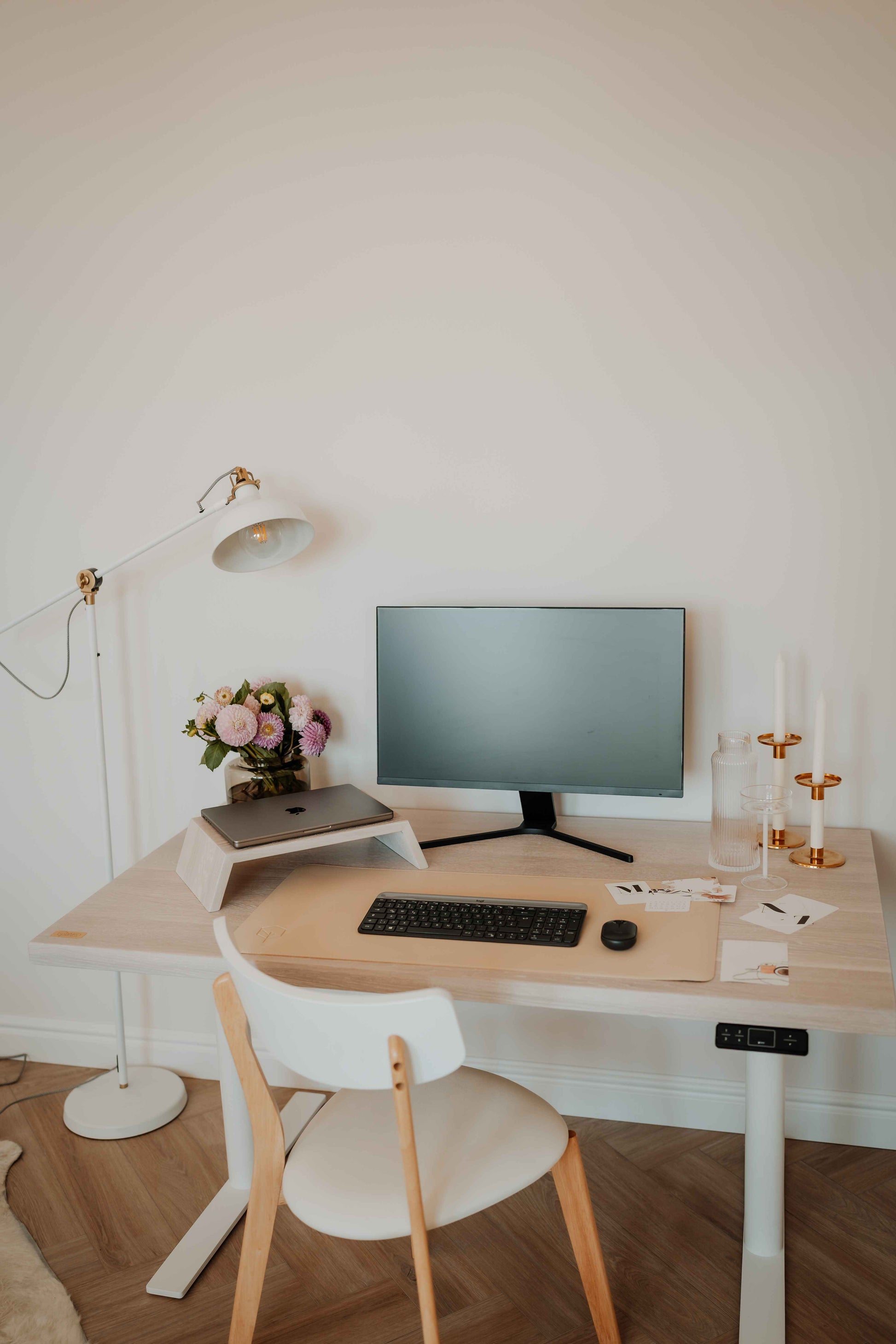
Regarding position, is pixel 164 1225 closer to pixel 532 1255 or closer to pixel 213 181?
pixel 532 1255

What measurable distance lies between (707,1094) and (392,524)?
55.0 inches

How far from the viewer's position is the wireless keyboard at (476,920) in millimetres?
1604

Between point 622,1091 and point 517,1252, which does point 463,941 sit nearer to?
point 517,1252

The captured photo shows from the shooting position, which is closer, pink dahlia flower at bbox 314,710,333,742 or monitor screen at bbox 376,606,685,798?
monitor screen at bbox 376,606,685,798

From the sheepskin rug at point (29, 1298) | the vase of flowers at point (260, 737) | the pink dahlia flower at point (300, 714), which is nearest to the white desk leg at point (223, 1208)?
the sheepskin rug at point (29, 1298)

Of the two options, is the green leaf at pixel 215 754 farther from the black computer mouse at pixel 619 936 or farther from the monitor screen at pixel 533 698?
the black computer mouse at pixel 619 936

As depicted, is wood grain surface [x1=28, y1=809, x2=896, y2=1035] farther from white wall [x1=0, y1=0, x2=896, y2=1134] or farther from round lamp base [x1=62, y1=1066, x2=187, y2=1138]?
round lamp base [x1=62, y1=1066, x2=187, y2=1138]

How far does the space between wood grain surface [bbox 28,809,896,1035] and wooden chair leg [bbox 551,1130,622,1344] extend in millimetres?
262

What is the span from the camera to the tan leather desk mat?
152cm

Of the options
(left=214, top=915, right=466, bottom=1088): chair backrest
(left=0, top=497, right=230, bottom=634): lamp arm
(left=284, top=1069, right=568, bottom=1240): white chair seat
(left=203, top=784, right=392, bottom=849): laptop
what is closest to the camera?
(left=214, top=915, right=466, bottom=1088): chair backrest

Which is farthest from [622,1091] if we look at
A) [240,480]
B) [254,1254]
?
[240,480]

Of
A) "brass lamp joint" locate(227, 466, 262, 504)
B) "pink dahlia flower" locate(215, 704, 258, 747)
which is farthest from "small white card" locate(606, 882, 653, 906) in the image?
"brass lamp joint" locate(227, 466, 262, 504)

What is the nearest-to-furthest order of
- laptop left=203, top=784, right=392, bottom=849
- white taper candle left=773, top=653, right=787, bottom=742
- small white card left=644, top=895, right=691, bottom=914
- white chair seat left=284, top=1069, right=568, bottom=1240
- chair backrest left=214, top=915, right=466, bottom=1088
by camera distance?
chair backrest left=214, top=915, right=466, bottom=1088, white chair seat left=284, top=1069, right=568, bottom=1240, small white card left=644, top=895, right=691, bottom=914, laptop left=203, top=784, right=392, bottom=849, white taper candle left=773, top=653, right=787, bottom=742

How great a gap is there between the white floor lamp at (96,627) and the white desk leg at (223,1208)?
0.99 ft
